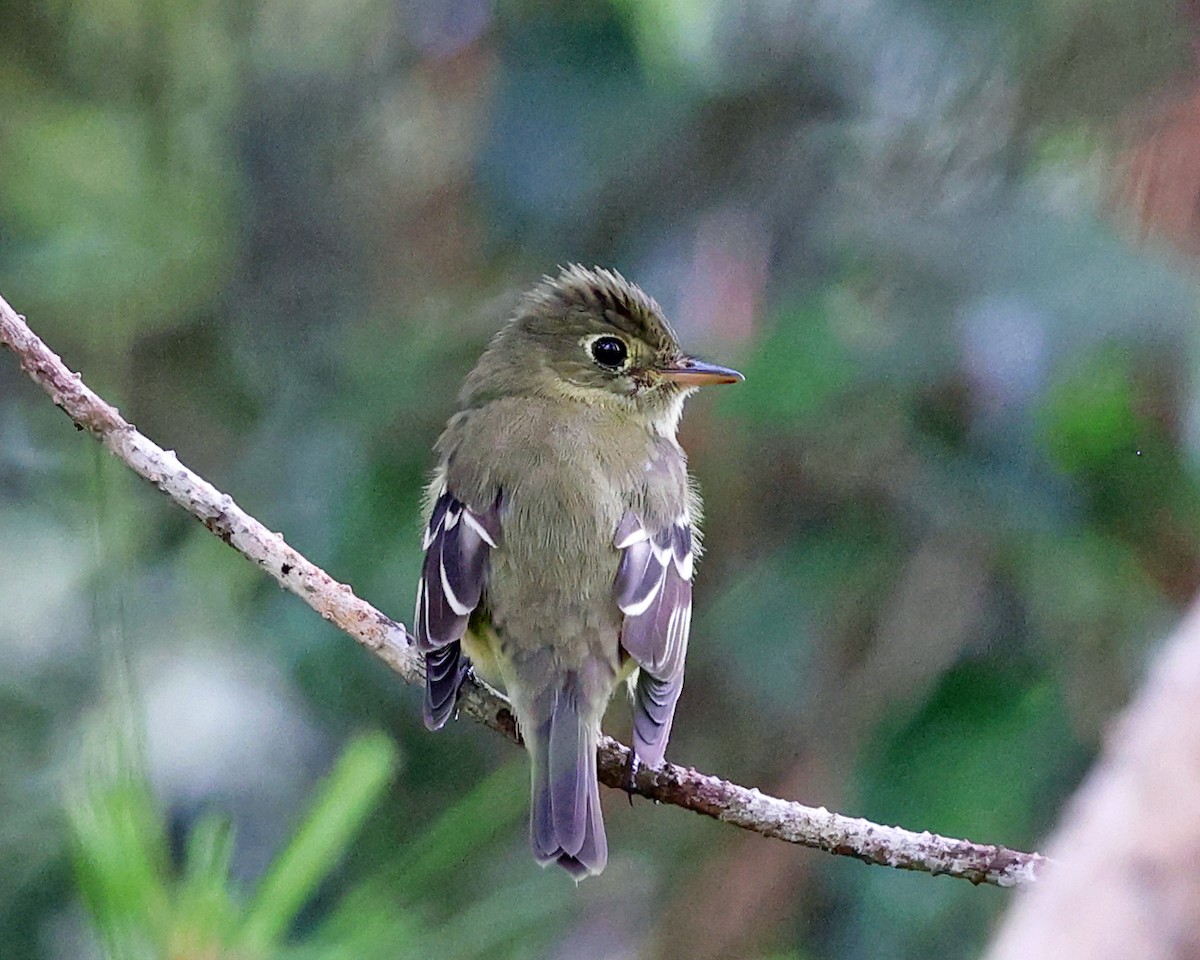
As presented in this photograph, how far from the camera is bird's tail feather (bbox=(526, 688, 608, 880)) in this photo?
2.93m

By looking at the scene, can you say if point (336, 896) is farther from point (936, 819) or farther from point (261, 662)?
point (936, 819)

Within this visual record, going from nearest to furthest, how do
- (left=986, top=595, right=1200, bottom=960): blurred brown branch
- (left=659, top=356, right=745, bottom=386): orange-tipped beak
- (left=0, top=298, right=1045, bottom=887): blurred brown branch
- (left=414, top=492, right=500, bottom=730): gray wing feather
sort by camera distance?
→ (left=986, top=595, right=1200, bottom=960): blurred brown branch < (left=0, top=298, right=1045, bottom=887): blurred brown branch < (left=414, top=492, right=500, bottom=730): gray wing feather < (left=659, top=356, right=745, bottom=386): orange-tipped beak

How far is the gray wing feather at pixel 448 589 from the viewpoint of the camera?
9.96 ft

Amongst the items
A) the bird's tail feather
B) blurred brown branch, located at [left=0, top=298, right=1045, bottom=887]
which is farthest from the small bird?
blurred brown branch, located at [left=0, top=298, right=1045, bottom=887]

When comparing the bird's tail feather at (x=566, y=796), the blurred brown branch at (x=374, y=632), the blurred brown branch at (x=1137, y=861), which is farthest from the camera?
the bird's tail feather at (x=566, y=796)

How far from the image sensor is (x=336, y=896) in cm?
415

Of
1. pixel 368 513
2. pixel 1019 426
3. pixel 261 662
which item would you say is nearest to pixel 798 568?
pixel 1019 426

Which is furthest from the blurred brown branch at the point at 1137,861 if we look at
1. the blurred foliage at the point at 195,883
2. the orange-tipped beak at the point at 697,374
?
the orange-tipped beak at the point at 697,374

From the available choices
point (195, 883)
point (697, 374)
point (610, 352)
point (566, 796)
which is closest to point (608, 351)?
point (610, 352)

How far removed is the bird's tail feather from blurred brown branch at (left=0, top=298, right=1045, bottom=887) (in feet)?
0.32

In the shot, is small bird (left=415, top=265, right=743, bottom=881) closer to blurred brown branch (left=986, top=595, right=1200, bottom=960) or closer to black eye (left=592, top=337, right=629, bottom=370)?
black eye (left=592, top=337, right=629, bottom=370)

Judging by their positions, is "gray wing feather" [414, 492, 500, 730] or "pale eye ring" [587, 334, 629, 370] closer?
"gray wing feather" [414, 492, 500, 730]

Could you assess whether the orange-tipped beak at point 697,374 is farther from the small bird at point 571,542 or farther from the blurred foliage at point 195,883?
the blurred foliage at point 195,883

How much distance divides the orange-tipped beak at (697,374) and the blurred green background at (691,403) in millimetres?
93
